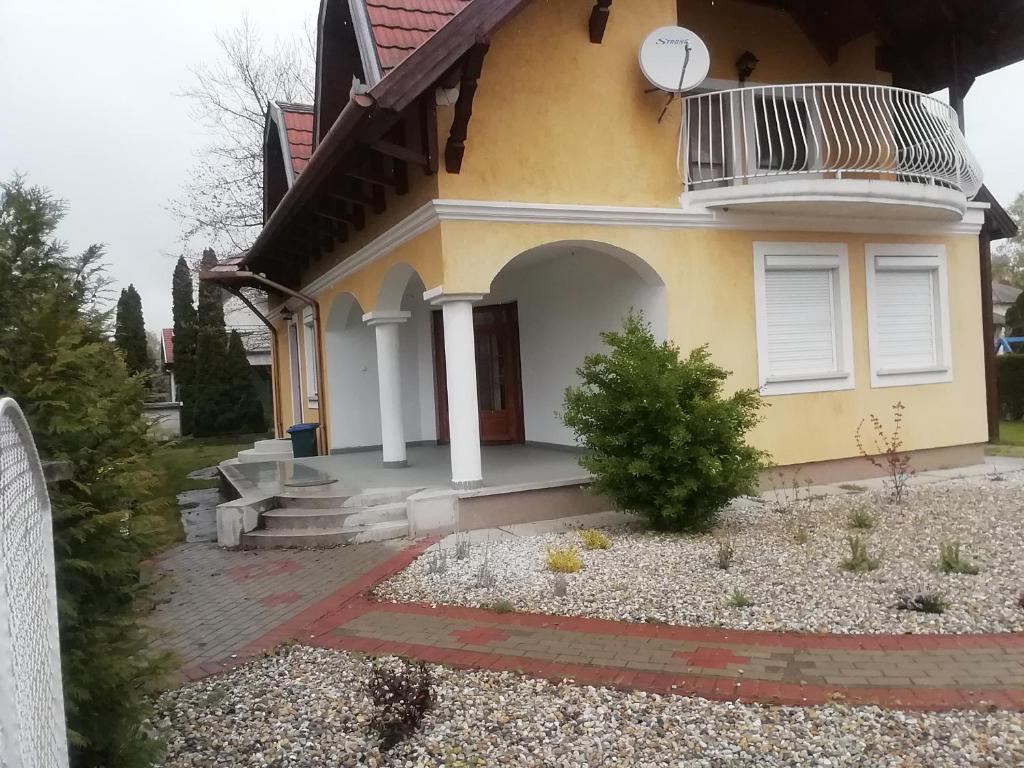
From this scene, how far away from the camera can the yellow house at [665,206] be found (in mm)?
7984

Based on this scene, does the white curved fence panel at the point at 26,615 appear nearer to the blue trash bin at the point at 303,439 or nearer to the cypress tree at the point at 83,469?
the cypress tree at the point at 83,469

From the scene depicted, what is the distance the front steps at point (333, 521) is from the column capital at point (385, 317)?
2628 millimetres

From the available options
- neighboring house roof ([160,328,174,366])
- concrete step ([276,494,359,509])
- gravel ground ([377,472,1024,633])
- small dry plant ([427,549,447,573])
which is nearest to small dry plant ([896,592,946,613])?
gravel ground ([377,472,1024,633])

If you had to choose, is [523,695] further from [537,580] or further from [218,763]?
[537,580]

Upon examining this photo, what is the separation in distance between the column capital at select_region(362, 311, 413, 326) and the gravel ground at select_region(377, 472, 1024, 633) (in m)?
3.90

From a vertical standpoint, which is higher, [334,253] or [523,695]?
[334,253]

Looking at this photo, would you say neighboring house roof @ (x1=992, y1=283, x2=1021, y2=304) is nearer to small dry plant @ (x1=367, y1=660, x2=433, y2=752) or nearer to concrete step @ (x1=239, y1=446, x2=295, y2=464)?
concrete step @ (x1=239, y1=446, x2=295, y2=464)

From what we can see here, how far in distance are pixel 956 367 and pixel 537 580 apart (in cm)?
768

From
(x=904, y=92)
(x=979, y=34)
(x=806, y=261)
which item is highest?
(x=979, y=34)

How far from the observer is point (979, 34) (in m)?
10.4

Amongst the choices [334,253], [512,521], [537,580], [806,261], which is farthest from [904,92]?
[334,253]

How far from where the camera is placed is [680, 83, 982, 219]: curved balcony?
28.6 feet

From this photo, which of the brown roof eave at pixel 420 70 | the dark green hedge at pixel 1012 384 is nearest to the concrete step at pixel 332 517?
the brown roof eave at pixel 420 70

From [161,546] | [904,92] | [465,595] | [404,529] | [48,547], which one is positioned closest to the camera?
[48,547]
